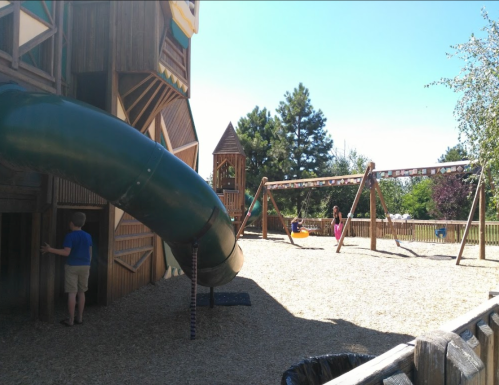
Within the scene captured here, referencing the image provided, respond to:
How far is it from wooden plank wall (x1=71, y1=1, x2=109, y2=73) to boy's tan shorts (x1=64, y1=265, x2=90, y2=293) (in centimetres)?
337

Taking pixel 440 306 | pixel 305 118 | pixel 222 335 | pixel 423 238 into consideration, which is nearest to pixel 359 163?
pixel 305 118

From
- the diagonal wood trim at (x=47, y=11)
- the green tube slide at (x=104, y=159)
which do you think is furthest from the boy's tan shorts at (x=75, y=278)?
the diagonal wood trim at (x=47, y=11)

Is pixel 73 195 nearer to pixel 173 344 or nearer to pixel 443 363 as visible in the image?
pixel 173 344

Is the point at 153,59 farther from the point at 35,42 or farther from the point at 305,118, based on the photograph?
the point at 305,118

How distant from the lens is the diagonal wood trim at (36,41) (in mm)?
5461

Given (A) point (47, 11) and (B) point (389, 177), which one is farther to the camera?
(B) point (389, 177)

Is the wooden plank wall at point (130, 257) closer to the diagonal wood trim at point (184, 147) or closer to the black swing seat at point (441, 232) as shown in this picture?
the diagonal wood trim at point (184, 147)

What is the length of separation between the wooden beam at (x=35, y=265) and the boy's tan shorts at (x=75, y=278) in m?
0.40

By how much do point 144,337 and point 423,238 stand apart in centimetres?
1704

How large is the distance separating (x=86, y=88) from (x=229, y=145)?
55.4 ft

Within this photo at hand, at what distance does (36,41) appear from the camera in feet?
18.7

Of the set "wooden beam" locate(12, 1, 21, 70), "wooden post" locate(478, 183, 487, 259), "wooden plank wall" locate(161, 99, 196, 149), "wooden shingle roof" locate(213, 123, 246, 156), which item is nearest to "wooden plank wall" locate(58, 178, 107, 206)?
"wooden beam" locate(12, 1, 21, 70)

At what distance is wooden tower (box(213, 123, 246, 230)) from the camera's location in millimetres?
22328

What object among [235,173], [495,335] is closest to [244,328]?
[495,335]
